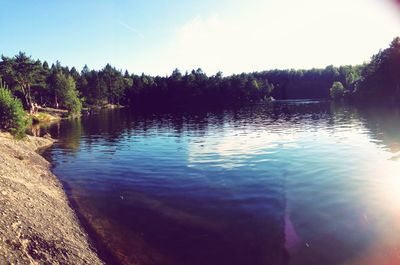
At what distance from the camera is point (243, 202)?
81.1 feet

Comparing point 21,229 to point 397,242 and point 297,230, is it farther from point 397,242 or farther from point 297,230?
point 397,242

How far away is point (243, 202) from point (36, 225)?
538 inches

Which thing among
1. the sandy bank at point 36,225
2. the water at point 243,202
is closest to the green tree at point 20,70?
the water at point 243,202

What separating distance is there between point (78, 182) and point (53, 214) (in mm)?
11772

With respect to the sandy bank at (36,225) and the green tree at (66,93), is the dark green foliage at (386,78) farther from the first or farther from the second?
the sandy bank at (36,225)

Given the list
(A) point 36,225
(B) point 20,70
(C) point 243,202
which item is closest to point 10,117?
(A) point 36,225

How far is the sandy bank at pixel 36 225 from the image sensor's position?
14.0m

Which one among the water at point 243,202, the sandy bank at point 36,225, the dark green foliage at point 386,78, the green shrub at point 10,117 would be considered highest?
the dark green foliage at point 386,78

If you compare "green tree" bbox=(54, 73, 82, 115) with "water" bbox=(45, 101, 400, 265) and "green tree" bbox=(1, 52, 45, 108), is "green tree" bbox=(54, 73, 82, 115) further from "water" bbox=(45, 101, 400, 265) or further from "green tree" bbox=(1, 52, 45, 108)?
"water" bbox=(45, 101, 400, 265)

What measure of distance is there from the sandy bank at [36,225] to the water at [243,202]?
4.57ft

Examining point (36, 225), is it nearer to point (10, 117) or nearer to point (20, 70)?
point (10, 117)

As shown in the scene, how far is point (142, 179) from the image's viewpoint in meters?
32.5

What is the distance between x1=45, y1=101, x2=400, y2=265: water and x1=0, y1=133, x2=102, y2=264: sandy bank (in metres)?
1.39

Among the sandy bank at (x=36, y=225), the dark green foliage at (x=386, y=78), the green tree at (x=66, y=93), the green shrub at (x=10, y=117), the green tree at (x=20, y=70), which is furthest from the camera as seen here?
the green tree at (x=66, y=93)
